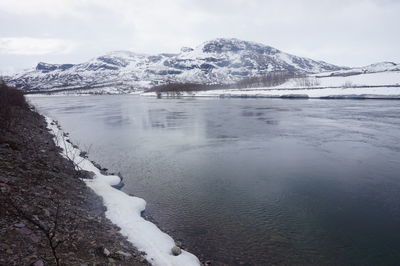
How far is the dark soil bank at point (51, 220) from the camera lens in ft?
17.6

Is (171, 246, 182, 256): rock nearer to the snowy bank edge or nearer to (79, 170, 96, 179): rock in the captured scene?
the snowy bank edge

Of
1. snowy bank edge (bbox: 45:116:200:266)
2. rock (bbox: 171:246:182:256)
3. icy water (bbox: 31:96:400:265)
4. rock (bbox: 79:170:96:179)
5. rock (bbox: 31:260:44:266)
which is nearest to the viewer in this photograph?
rock (bbox: 31:260:44:266)

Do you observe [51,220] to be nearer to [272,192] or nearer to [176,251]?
[176,251]

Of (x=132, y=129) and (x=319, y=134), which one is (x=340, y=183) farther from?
(x=132, y=129)

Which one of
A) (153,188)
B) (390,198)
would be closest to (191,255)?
(153,188)

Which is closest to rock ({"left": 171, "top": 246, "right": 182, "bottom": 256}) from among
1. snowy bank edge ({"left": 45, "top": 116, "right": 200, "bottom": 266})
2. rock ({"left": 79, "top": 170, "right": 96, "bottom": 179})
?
snowy bank edge ({"left": 45, "top": 116, "right": 200, "bottom": 266})

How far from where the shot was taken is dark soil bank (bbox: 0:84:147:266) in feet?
17.6

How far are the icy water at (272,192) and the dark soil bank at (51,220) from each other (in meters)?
2.08

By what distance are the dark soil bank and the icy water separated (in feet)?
6.84

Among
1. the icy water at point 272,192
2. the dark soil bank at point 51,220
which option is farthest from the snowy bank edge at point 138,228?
the icy water at point 272,192

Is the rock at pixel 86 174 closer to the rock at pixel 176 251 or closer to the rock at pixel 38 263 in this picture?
the rock at pixel 176 251

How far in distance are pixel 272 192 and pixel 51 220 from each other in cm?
770

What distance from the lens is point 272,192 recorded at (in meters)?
11.6

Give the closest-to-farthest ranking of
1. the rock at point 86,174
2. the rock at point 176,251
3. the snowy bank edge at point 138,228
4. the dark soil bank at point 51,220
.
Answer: the dark soil bank at point 51,220 < the snowy bank edge at point 138,228 < the rock at point 176,251 < the rock at point 86,174
